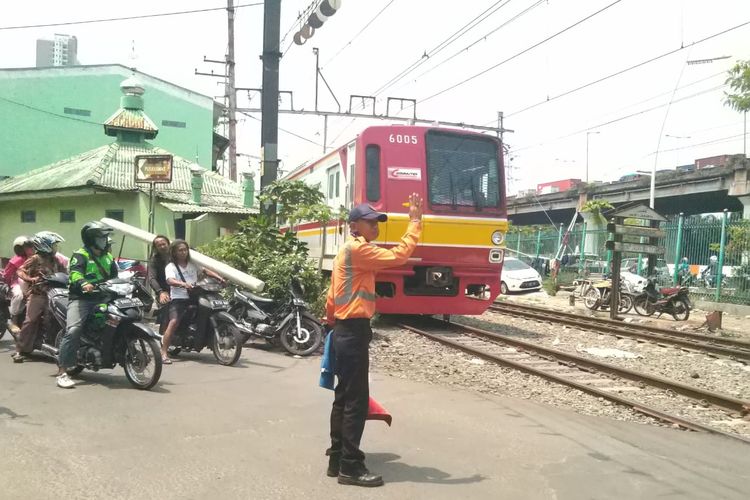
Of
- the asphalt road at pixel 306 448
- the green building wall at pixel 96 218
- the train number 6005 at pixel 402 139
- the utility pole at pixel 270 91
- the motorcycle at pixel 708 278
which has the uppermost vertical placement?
the utility pole at pixel 270 91

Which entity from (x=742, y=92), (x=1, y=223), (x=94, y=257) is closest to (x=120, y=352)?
(x=94, y=257)

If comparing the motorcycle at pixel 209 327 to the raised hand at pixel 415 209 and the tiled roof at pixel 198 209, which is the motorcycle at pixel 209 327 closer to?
the raised hand at pixel 415 209

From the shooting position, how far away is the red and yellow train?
1059 cm

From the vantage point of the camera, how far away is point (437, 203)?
1073 centimetres

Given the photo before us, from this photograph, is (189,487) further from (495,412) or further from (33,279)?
(33,279)

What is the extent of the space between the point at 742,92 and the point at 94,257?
16.9 metres

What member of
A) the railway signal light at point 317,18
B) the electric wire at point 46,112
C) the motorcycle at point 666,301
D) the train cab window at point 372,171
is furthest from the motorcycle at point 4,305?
the electric wire at point 46,112

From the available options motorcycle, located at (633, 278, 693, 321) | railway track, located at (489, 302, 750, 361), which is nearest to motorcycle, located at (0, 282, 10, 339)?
railway track, located at (489, 302, 750, 361)

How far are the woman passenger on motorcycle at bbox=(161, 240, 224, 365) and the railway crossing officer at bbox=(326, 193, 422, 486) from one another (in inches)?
167

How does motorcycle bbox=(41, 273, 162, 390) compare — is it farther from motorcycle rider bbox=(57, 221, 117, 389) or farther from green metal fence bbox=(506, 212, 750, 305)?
green metal fence bbox=(506, 212, 750, 305)

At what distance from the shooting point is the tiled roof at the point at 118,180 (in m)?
20.2

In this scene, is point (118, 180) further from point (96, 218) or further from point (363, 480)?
point (363, 480)

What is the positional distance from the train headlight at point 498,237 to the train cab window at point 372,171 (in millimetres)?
2091

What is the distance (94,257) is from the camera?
21.7 feet
